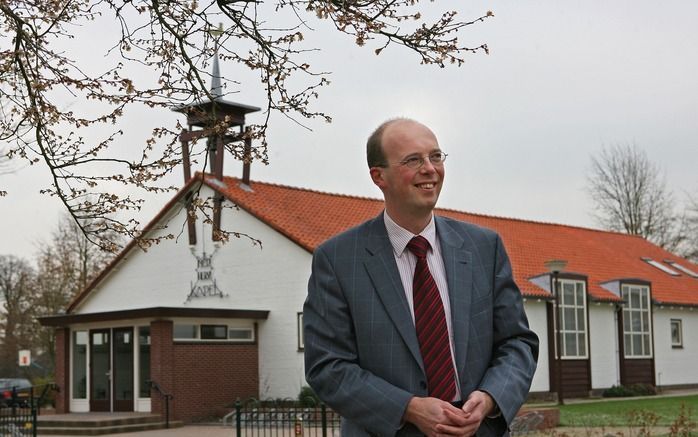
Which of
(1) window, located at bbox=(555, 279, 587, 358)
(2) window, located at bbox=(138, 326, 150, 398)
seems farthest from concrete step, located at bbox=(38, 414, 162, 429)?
(1) window, located at bbox=(555, 279, 587, 358)

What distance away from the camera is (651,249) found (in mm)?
37906

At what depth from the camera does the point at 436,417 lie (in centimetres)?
307

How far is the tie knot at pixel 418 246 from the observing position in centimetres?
340

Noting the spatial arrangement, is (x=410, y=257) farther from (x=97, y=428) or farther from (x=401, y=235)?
(x=97, y=428)

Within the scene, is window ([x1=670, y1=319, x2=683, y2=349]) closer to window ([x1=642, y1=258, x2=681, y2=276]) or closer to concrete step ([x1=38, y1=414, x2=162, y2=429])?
window ([x1=642, y1=258, x2=681, y2=276])

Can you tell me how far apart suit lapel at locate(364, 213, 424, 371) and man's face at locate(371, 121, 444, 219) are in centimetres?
12

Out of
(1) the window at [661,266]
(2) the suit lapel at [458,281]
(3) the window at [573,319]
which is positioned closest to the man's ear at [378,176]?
(2) the suit lapel at [458,281]

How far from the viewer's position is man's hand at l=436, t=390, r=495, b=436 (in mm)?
3059

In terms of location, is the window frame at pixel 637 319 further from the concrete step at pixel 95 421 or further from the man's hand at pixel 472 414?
the man's hand at pixel 472 414

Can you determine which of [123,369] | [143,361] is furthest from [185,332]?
[123,369]

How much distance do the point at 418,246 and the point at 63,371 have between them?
2555cm

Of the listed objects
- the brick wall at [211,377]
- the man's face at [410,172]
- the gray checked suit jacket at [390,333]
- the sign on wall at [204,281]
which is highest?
the sign on wall at [204,281]

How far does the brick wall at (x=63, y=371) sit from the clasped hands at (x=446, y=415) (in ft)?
84.1

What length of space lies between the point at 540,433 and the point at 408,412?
13.1 metres
